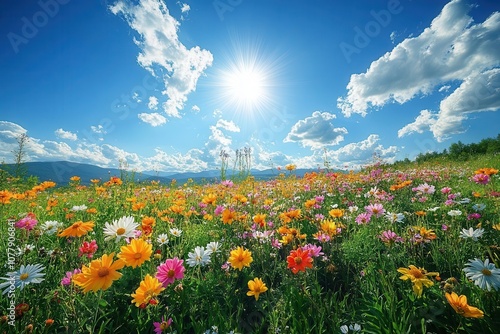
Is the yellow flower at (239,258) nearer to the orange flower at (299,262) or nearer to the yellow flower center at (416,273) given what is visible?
the orange flower at (299,262)

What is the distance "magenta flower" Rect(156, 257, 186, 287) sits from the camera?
1458 millimetres

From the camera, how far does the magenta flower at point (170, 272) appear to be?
1458mm

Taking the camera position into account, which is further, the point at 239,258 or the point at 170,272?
the point at 239,258

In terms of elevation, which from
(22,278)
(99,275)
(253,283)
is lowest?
(253,283)

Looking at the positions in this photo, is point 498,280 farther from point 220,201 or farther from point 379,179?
point 379,179

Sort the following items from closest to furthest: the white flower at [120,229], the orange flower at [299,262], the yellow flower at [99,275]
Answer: the yellow flower at [99,275], the orange flower at [299,262], the white flower at [120,229]

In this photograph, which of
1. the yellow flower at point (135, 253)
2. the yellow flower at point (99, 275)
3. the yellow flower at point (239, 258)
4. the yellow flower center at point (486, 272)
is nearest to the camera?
the yellow flower at point (99, 275)

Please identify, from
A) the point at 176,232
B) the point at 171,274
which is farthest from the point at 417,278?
the point at 176,232

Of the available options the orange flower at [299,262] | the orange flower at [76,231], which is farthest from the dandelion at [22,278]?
the orange flower at [299,262]

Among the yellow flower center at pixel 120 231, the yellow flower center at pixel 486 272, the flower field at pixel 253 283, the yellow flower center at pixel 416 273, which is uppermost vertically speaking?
the yellow flower center at pixel 120 231

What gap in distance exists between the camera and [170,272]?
148 centimetres

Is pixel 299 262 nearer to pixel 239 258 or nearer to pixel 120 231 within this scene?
pixel 239 258

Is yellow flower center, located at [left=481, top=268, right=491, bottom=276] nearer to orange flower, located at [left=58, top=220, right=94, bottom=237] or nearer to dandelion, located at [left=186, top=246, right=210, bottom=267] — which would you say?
dandelion, located at [left=186, top=246, right=210, bottom=267]

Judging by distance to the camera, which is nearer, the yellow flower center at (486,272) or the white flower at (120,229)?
the yellow flower center at (486,272)
